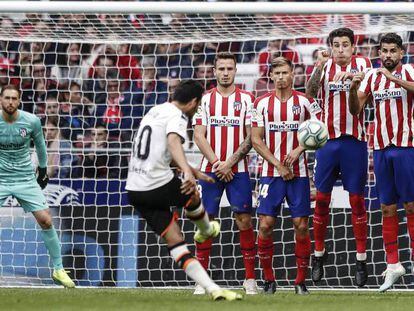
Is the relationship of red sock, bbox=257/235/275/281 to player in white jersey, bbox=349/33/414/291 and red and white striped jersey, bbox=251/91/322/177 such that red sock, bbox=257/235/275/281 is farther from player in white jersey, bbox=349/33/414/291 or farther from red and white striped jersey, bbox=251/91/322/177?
player in white jersey, bbox=349/33/414/291

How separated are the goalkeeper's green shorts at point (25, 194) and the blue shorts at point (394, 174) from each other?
3462 millimetres

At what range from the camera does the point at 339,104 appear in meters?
10.7

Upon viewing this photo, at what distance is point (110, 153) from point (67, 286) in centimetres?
208

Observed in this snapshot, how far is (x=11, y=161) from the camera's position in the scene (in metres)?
11.3

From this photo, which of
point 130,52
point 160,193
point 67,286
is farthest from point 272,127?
point 130,52

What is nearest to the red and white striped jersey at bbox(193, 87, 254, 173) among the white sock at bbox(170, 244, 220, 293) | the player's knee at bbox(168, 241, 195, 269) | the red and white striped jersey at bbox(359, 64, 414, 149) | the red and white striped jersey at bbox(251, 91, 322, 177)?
the red and white striped jersey at bbox(251, 91, 322, 177)

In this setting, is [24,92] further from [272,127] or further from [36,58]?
[272,127]

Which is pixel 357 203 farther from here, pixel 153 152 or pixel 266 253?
pixel 153 152

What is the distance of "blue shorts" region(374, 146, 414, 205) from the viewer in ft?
33.9

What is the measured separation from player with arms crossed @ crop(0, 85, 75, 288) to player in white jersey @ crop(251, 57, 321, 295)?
223 centimetres

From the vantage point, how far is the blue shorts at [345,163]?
10602 mm

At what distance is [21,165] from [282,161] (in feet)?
9.10

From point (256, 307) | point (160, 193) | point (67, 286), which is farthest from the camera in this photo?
point (67, 286)

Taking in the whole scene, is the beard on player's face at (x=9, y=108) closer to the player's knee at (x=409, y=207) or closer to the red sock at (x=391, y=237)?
the red sock at (x=391, y=237)
